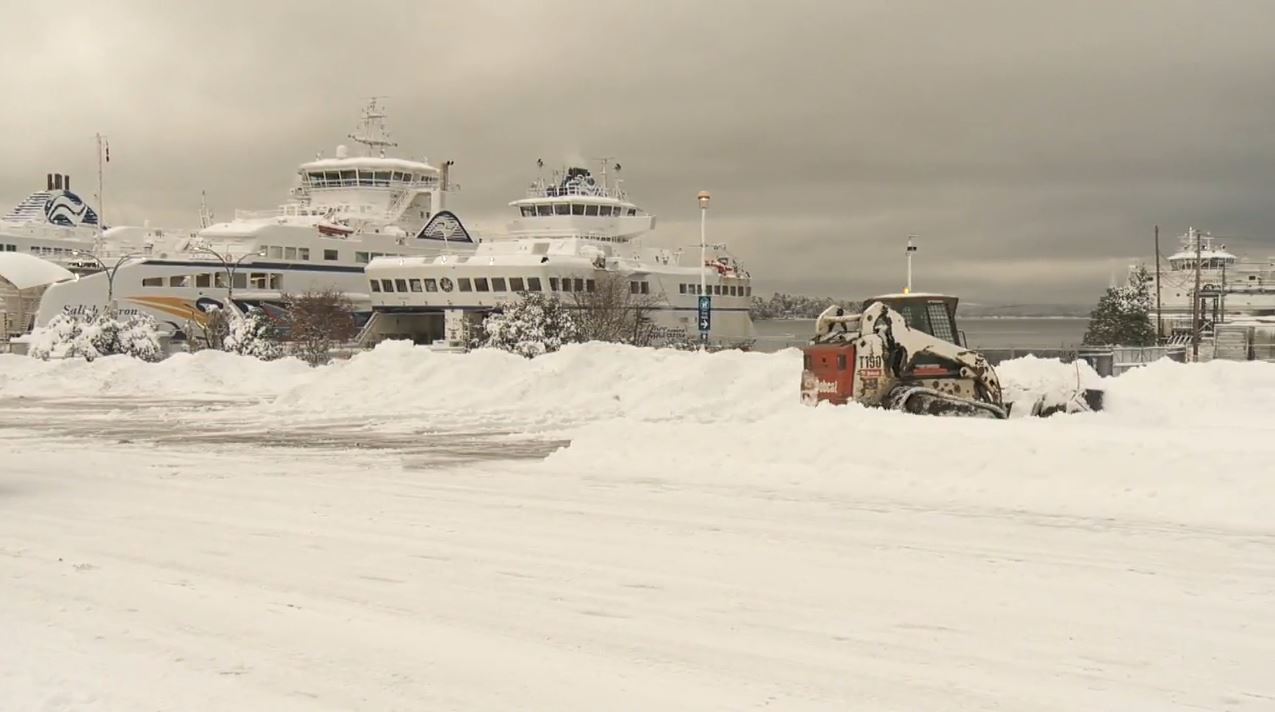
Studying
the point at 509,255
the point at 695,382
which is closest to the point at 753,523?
the point at 695,382

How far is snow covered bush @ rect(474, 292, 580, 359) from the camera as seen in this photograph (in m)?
37.8

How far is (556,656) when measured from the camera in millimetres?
5156

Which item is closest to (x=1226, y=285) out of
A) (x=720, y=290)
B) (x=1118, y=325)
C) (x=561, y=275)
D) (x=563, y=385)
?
(x=1118, y=325)

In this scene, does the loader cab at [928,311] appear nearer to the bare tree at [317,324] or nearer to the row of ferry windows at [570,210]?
the bare tree at [317,324]

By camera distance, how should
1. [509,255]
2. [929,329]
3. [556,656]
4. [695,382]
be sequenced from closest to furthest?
[556,656] → [929,329] → [695,382] → [509,255]

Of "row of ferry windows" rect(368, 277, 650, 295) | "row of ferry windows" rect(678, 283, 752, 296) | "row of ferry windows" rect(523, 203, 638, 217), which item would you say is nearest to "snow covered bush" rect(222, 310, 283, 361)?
"row of ferry windows" rect(368, 277, 650, 295)

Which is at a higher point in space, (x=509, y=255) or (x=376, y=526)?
(x=509, y=255)

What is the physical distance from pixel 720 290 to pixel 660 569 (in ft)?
199

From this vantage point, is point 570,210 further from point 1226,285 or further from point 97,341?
point 1226,285

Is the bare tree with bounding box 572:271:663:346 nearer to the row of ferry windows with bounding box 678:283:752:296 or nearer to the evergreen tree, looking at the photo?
the row of ferry windows with bounding box 678:283:752:296

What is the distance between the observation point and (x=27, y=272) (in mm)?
61812

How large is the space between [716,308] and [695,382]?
4528 centimetres

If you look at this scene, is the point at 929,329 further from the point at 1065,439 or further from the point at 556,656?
the point at 556,656

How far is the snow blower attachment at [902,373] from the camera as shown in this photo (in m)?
14.5
